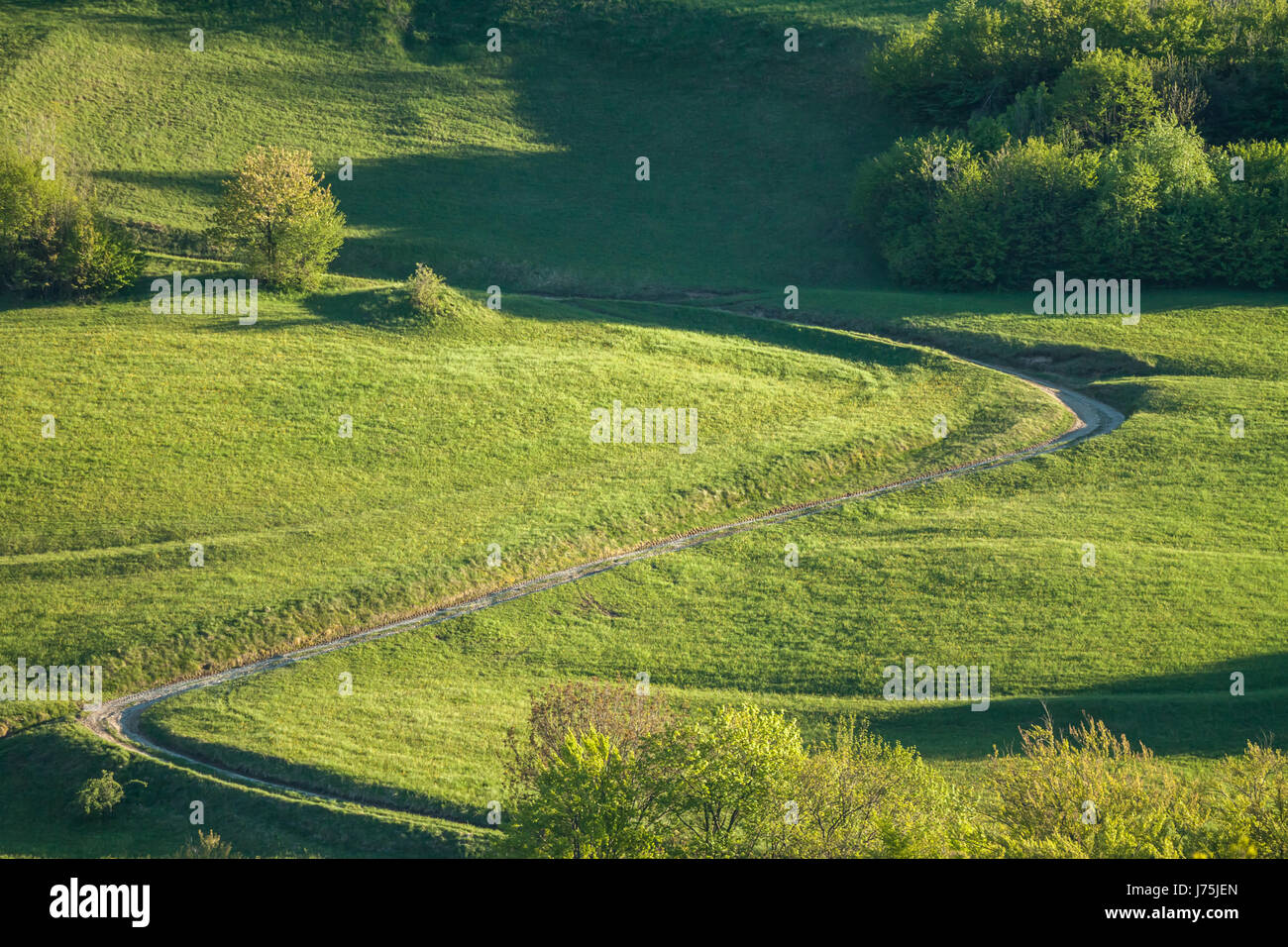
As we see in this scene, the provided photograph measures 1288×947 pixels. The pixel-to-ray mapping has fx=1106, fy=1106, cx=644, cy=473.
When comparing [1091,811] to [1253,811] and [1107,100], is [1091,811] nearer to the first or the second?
[1253,811]

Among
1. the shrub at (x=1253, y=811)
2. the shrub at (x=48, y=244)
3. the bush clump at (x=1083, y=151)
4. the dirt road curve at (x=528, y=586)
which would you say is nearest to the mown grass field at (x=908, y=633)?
the dirt road curve at (x=528, y=586)

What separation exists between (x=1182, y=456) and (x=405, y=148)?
71.3m

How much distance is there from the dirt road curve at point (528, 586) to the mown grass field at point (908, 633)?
29.7 inches

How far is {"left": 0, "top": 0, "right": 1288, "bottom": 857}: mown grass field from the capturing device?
3522cm

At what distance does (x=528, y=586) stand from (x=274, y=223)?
→ 120 ft

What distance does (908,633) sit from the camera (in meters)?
41.2

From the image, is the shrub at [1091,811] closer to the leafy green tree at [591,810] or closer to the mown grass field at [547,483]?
the leafy green tree at [591,810]

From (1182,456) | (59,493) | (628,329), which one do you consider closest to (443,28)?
(628,329)

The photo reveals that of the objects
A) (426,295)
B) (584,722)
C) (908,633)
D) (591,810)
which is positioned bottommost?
(908,633)

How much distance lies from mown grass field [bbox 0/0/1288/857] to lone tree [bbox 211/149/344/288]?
2.31m

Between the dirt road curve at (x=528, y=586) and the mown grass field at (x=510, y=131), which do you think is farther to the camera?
the mown grass field at (x=510, y=131)

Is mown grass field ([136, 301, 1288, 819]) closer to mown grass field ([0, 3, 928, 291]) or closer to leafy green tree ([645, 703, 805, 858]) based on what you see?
leafy green tree ([645, 703, 805, 858])

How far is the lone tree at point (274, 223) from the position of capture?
69250 mm

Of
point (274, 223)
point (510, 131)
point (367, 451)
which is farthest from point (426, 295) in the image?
point (510, 131)
